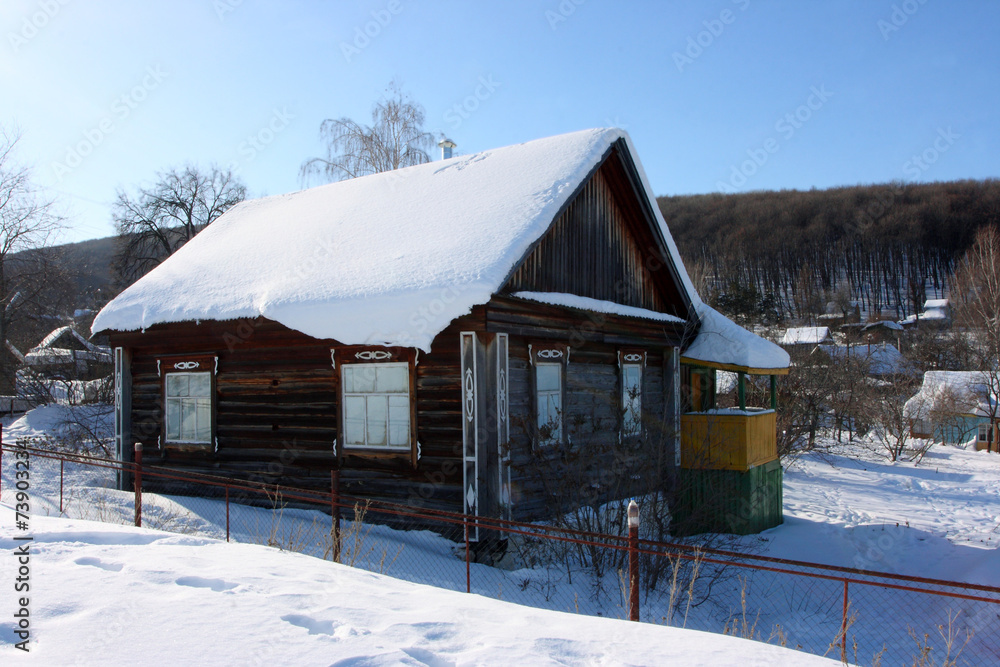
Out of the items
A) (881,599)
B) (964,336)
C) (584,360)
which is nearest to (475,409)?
(584,360)

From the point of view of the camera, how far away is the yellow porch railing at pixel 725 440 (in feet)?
36.9

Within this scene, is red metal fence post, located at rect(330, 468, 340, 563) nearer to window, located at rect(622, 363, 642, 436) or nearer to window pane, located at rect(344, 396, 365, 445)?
window pane, located at rect(344, 396, 365, 445)

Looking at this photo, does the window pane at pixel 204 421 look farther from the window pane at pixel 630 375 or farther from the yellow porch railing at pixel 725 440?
the yellow porch railing at pixel 725 440

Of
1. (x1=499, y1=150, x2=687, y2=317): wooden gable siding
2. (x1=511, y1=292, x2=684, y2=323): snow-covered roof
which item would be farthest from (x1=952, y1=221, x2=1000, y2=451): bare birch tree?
(x1=511, y1=292, x2=684, y2=323): snow-covered roof

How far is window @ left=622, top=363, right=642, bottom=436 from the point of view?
37.1 feet

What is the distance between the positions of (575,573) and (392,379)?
3.31m

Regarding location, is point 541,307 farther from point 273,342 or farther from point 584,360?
point 273,342

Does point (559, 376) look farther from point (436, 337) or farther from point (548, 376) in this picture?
point (436, 337)

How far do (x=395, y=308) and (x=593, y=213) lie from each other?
→ 4.22 metres

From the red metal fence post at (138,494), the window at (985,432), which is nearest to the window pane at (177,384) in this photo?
the red metal fence post at (138,494)

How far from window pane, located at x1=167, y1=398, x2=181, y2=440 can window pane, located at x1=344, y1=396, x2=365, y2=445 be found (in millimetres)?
3513

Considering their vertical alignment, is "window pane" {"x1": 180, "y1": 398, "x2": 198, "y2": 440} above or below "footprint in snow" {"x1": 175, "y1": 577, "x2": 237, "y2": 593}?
above

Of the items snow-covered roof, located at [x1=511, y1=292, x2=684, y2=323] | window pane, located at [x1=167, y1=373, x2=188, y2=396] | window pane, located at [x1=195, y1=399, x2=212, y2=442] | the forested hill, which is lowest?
window pane, located at [x1=195, y1=399, x2=212, y2=442]

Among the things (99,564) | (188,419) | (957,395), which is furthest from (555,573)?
(957,395)
